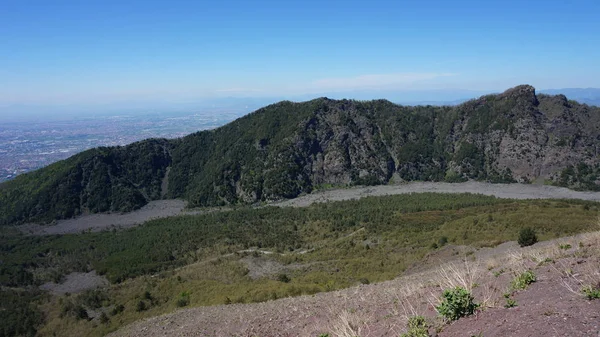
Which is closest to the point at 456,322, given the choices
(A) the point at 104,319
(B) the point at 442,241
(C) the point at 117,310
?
(B) the point at 442,241

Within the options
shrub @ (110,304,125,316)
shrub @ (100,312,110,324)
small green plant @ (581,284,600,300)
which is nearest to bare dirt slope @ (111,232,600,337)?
small green plant @ (581,284,600,300)

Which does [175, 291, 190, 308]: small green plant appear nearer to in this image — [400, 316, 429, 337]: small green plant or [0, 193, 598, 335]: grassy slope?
[0, 193, 598, 335]: grassy slope

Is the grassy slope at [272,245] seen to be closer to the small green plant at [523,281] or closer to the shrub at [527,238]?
the shrub at [527,238]

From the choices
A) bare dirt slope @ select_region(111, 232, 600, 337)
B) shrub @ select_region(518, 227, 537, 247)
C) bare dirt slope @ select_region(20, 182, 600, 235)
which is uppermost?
bare dirt slope @ select_region(111, 232, 600, 337)

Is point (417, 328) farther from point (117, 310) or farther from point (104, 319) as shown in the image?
point (117, 310)

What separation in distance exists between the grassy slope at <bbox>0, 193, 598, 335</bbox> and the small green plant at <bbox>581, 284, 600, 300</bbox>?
14246 mm

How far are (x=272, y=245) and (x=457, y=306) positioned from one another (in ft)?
125

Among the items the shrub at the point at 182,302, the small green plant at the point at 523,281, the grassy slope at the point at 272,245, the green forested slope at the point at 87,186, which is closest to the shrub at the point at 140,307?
the grassy slope at the point at 272,245

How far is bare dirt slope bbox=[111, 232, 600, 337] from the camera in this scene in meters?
6.55

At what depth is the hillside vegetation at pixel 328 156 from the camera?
3029 inches

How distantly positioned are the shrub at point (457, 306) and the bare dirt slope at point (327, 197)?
63.4m

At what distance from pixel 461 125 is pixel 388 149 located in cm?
2072

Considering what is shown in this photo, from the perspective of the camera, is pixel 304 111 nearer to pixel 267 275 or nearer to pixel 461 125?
pixel 461 125

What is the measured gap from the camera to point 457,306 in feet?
23.6
